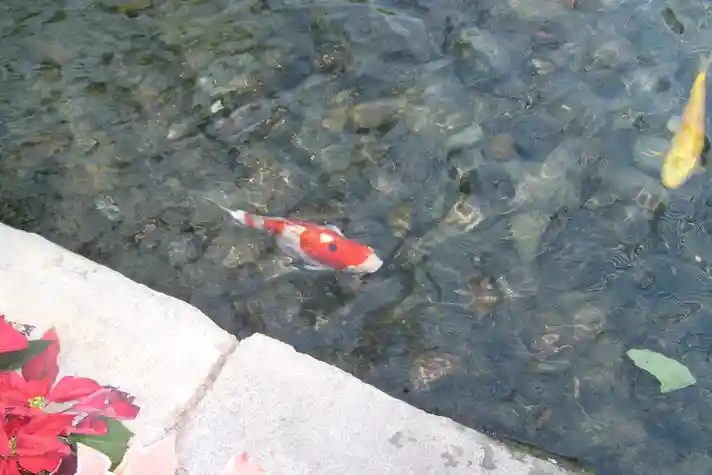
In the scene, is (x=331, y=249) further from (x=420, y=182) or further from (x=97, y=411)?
(x=97, y=411)

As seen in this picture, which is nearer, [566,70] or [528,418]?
[528,418]

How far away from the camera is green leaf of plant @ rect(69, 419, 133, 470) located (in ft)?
4.98

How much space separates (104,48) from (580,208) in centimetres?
204

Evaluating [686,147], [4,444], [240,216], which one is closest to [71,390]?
[4,444]

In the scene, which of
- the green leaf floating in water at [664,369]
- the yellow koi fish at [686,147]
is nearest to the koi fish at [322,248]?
the green leaf floating in water at [664,369]

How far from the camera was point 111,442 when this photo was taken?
1533mm

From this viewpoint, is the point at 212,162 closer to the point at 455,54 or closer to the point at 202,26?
the point at 202,26

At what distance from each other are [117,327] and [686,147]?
2.10 m

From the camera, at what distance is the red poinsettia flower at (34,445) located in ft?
4.23

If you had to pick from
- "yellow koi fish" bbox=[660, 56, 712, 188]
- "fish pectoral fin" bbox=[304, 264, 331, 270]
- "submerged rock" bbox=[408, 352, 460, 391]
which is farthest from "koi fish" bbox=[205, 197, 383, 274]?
"yellow koi fish" bbox=[660, 56, 712, 188]

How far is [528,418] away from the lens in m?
2.41

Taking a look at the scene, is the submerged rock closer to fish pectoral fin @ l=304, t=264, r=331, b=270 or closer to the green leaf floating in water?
fish pectoral fin @ l=304, t=264, r=331, b=270

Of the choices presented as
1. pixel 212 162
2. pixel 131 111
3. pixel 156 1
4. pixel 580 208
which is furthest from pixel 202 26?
pixel 580 208

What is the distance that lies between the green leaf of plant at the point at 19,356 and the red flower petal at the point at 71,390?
0.21m
